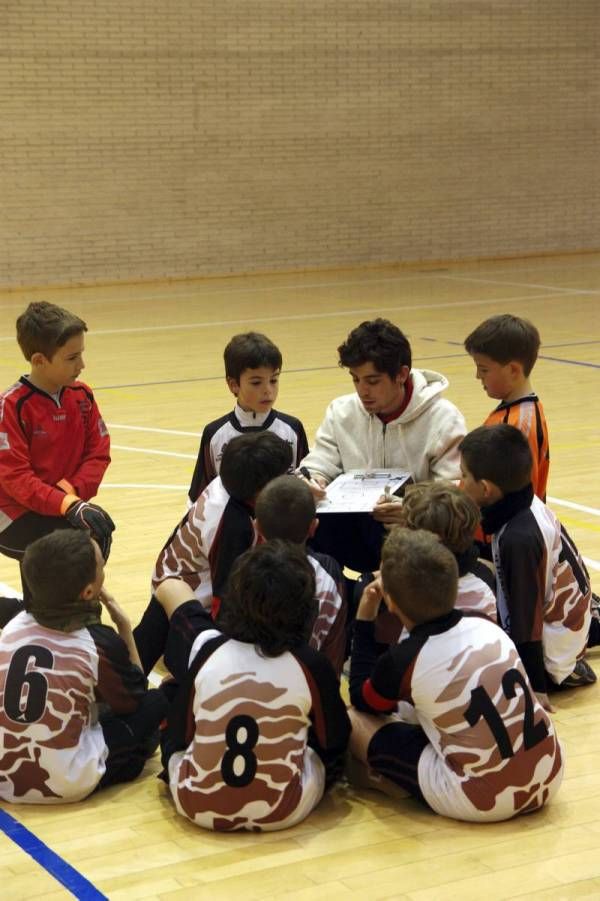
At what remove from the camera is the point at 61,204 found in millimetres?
16562

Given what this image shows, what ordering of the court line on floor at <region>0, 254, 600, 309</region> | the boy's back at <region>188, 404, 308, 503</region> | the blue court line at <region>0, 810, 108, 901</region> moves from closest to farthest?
1. the blue court line at <region>0, 810, 108, 901</region>
2. the boy's back at <region>188, 404, 308, 503</region>
3. the court line on floor at <region>0, 254, 600, 309</region>

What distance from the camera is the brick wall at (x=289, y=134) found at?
53.8 ft

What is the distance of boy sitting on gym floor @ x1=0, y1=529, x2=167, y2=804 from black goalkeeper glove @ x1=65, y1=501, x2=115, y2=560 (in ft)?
3.16

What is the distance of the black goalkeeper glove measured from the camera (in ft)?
15.1

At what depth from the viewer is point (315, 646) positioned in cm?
379

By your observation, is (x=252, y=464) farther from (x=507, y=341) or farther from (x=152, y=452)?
(x=152, y=452)

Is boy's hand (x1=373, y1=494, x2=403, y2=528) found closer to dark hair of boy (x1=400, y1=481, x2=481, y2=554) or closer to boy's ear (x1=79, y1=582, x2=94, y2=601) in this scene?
dark hair of boy (x1=400, y1=481, x2=481, y2=554)

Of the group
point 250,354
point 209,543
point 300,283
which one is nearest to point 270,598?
point 209,543

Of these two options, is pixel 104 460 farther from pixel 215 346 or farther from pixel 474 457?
pixel 215 346

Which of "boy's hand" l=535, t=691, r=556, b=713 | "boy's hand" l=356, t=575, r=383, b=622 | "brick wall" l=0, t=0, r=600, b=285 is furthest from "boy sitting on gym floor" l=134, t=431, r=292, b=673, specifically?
"brick wall" l=0, t=0, r=600, b=285

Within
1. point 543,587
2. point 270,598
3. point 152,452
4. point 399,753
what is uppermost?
point 270,598

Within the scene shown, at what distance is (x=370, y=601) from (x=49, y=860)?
1161 mm

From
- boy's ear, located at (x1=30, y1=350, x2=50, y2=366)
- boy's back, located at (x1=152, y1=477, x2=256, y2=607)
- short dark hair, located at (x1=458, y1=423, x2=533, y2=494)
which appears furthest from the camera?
boy's ear, located at (x1=30, y1=350, x2=50, y2=366)

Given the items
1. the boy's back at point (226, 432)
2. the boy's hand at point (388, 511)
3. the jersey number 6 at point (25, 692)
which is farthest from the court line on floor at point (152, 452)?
the jersey number 6 at point (25, 692)
